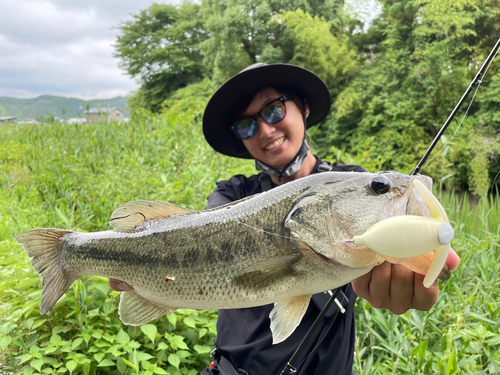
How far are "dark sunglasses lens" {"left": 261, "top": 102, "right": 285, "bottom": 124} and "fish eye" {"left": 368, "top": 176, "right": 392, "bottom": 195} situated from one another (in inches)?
46.5

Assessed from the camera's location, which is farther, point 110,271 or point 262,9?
point 262,9

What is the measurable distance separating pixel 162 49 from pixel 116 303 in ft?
117

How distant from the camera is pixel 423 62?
14922 millimetres

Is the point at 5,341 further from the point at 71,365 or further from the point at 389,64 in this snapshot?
the point at 389,64

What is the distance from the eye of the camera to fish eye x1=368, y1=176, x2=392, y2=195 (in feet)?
3.92

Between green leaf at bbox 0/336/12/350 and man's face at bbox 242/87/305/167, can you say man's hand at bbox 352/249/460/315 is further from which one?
green leaf at bbox 0/336/12/350

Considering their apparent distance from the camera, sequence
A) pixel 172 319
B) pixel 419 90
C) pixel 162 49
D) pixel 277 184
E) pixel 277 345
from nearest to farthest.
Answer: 1. pixel 277 345
2. pixel 277 184
3. pixel 172 319
4. pixel 419 90
5. pixel 162 49

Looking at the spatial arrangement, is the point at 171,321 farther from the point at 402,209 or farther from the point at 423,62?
the point at 423,62

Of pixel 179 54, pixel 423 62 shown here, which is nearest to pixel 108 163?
pixel 423 62

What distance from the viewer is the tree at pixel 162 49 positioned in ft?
112

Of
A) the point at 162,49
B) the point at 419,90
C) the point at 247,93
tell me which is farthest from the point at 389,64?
the point at 162,49

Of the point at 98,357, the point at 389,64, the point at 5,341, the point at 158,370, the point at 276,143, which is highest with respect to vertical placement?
the point at 389,64

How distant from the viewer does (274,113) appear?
2303mm

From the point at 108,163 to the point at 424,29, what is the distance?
49.9 ft
